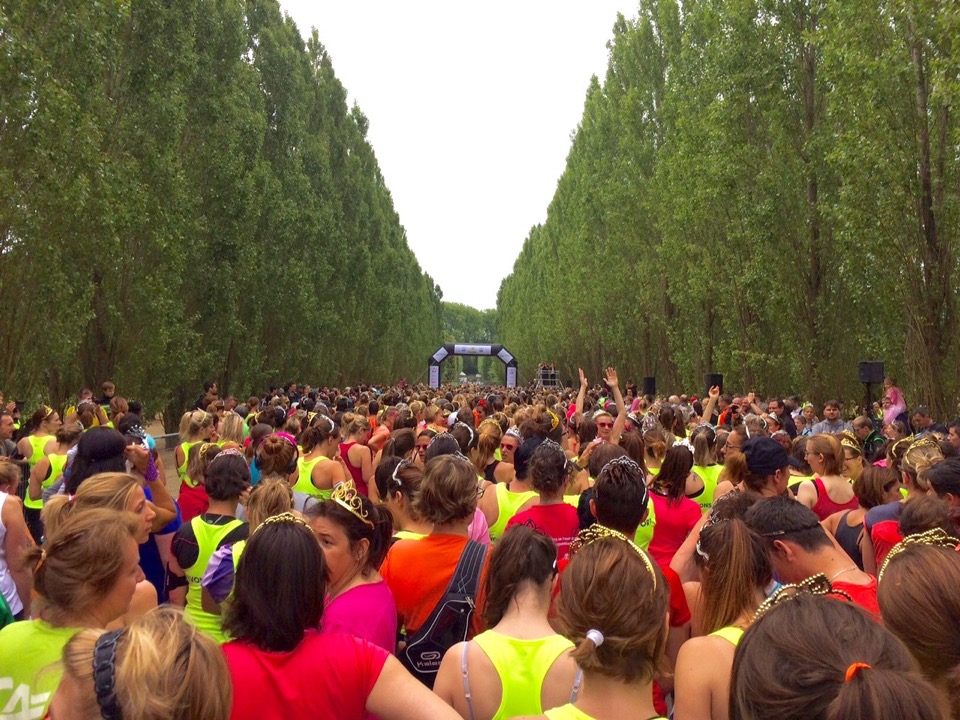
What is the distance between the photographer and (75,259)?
1908 cm

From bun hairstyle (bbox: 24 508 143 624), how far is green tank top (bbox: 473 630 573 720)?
123 centimetres

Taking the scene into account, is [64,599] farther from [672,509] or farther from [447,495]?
[672,509]

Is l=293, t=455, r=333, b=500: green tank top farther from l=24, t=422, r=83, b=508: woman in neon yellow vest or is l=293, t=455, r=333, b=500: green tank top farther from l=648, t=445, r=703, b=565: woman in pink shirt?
l=648, t=445, r=703, b=565: woman in pink shirt

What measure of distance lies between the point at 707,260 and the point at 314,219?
1638cm

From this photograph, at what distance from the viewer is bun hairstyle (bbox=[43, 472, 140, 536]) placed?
13.6 ft

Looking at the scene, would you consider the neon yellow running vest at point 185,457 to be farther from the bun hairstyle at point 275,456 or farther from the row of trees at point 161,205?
the row of trees at point 161,205

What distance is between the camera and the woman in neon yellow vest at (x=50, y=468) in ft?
25.6

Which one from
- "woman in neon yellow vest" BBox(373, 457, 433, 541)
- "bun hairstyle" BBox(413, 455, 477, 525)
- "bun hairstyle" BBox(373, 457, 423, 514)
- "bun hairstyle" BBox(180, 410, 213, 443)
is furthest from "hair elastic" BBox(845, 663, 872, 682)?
"bun hairstyle" BBox(180, 410, 213, 443)

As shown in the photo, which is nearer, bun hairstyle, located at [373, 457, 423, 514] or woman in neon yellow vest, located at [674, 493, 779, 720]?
woman in neon yellow vest, located at [674, 493, 779, 720]

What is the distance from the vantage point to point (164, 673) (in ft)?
6.64

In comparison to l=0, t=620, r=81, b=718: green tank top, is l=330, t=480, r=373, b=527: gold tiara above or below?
above

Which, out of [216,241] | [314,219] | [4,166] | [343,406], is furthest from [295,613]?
[314,219]

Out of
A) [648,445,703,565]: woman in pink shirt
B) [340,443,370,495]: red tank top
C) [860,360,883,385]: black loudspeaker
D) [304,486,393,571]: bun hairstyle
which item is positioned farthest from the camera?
[860,360,883,385]: black loudspeaker

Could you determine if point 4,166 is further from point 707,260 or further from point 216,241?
point 707,260
